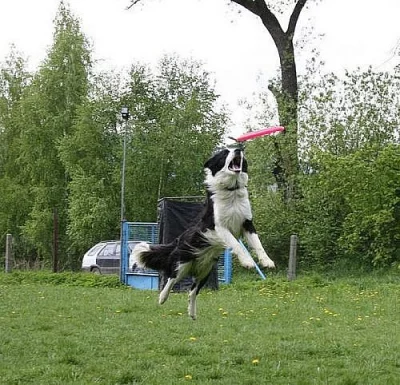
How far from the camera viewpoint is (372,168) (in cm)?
1742

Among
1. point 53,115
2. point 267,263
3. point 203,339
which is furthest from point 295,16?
point 267,263

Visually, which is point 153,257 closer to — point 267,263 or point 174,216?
point 267,263

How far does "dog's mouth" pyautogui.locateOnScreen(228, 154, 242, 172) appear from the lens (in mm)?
4898

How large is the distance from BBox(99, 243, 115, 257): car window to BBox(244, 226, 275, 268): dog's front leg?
16560mm

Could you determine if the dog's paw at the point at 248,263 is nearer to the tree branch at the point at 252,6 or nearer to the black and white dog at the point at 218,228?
the black and white dog at the point at 218,228

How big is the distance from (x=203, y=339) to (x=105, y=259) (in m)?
13.6

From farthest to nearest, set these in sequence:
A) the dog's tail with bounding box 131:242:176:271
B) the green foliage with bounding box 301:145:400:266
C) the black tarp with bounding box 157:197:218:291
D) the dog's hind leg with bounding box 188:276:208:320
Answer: the green foliage with bounding box 301:145:400:266 → the black tarp with bounding box 157:197:218:291 → the dog's hind leg with bounding box 188:276:208:320 → the dog's tail with bounding box 131:242:176:271

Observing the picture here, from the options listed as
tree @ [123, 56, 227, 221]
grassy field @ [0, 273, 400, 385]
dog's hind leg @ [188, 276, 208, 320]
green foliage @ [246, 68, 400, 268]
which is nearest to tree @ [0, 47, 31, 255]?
tree @ [123, 56, 227, 221]

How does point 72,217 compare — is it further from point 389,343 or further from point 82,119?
point 389,343

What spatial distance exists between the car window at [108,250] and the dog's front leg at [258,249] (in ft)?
54.3

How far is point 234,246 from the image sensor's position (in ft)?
16.2

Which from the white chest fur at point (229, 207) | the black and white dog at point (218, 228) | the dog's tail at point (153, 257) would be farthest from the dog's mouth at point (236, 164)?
the dog's tail at point (153, 257)

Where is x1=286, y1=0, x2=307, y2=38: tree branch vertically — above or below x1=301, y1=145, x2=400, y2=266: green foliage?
above

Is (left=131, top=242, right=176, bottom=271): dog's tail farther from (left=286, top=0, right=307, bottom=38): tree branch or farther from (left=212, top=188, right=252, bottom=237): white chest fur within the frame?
(left=286, top=0, right=307, bottom=38): tree branch
